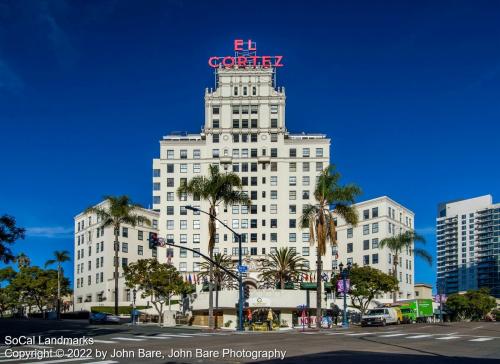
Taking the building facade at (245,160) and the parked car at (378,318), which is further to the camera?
the building facade at (245,160)

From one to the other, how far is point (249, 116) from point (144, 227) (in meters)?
29.1

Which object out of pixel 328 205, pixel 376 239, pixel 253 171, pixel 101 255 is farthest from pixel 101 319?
pixel 376 239

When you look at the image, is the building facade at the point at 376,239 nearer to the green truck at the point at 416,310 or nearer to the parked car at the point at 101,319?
the green truck at the point at 416,310

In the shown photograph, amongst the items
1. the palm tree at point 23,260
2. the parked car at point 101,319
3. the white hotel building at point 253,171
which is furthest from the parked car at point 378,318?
the palm tree at point 23,260

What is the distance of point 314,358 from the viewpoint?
77.2 ft

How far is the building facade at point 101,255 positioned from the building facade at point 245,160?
16.6 ft

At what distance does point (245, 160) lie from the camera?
126750 millimetres

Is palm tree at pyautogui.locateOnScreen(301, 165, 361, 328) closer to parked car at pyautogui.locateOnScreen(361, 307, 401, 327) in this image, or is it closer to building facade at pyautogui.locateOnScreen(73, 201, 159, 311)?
parked car at pyautogui.locateOnScreen(361, 307, 401, 327)

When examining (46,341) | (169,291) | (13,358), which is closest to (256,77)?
(169,291)

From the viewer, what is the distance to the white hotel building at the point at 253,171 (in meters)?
124

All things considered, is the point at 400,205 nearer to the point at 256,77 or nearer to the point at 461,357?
the point at 256,77

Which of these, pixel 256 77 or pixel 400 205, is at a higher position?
pixel 256 77

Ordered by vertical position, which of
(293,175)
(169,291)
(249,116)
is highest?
(249,116)

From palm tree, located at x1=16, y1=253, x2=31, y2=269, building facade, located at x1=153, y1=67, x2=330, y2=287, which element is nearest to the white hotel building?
building facade, located at x1=153, y1=67, x2=330, y2=287
